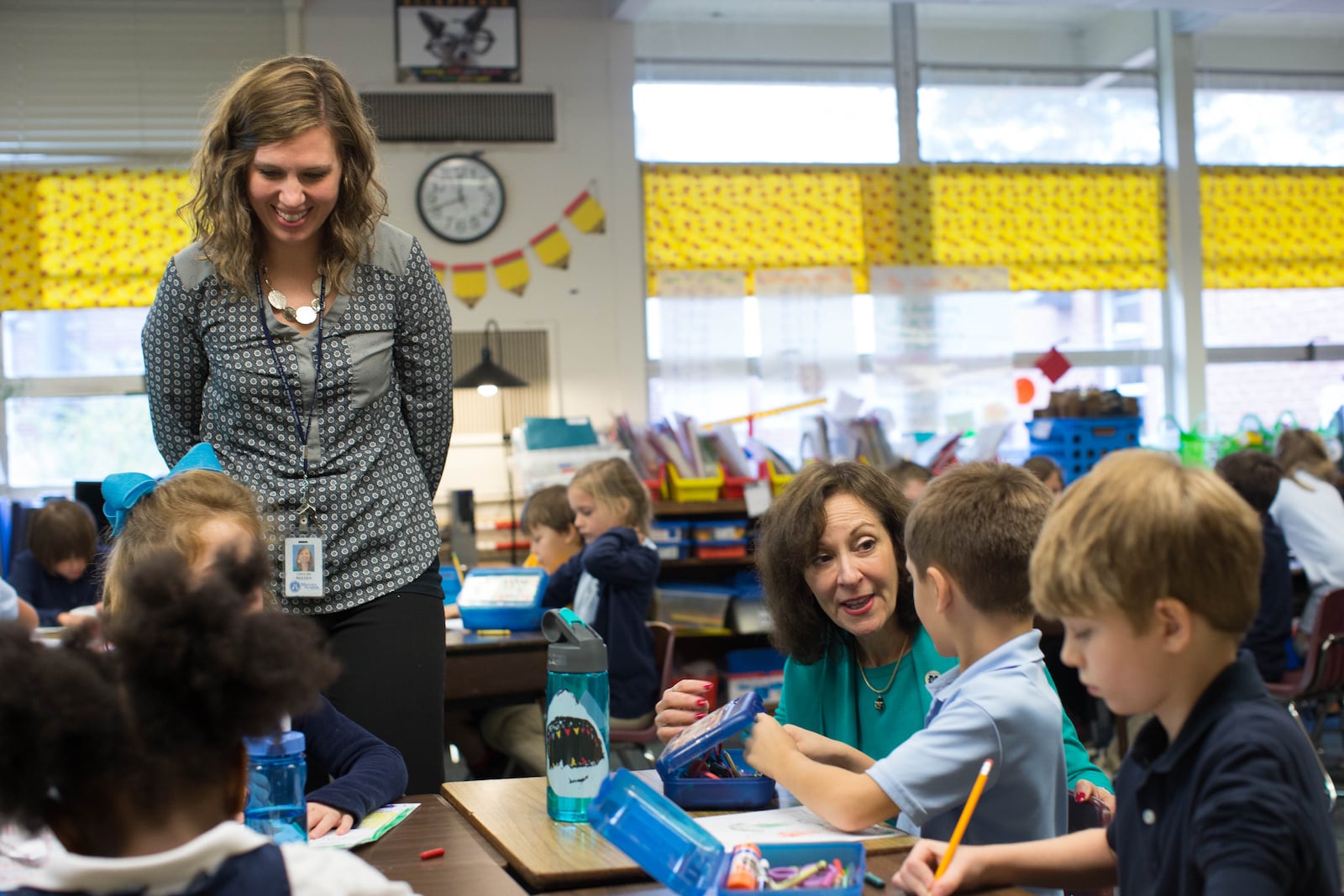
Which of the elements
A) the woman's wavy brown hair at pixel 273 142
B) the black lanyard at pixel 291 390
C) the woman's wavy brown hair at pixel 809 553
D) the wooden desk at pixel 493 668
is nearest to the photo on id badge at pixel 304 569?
the black lanyard at pixel 291 390

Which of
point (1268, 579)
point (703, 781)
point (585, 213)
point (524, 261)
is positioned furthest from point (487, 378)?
point (703, 781)

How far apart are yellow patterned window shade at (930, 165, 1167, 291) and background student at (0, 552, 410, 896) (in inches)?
267

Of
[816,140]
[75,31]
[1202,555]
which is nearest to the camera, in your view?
[1202,555]

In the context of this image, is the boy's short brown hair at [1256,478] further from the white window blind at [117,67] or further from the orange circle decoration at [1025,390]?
the white window blind at [117,67]

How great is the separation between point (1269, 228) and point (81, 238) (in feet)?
22.3

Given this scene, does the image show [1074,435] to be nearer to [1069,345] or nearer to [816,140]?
[1069,345]

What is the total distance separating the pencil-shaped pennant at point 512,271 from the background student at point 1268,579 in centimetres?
366

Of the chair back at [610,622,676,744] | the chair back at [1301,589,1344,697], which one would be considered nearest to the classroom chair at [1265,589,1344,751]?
the chair back at [1301,589,1344,697]

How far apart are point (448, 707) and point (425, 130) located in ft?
12.7

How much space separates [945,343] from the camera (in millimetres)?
7262

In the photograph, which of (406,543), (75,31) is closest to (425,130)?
(75,31)

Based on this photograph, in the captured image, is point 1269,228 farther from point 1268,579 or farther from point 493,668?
point 493,668

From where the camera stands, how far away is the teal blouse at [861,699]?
1867 millimetres

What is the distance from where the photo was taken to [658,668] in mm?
4168
